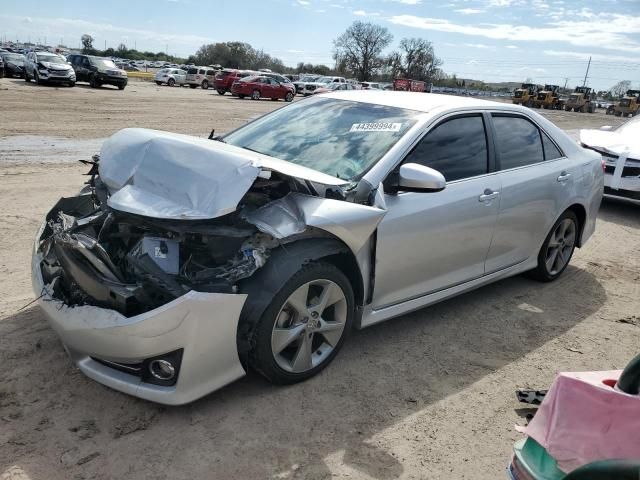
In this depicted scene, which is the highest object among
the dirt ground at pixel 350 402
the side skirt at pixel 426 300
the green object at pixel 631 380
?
the green object at pixel 631 380

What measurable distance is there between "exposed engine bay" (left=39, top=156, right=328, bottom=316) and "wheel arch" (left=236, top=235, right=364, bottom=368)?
58 millimetres

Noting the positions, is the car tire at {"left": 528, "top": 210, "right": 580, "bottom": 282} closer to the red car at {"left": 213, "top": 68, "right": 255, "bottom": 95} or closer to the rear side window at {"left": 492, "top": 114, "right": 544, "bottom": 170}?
the rear side window at {"left": 492, "top": 114, "right": 544, "bottom": 170}

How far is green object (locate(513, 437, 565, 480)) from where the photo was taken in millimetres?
1625

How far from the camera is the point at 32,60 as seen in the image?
90.9 ft

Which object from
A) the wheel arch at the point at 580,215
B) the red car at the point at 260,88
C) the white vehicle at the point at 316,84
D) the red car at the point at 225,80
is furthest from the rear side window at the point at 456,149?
the white vehicle at the point at 316,84

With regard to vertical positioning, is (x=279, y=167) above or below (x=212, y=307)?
above

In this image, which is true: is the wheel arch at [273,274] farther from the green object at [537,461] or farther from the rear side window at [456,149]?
the green object at [537,461]

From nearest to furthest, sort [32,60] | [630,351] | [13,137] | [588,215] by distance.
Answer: [630,351], [588,215], [13,137], [32,60]

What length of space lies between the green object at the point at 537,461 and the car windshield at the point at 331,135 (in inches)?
79.8

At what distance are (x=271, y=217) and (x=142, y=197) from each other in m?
0.74

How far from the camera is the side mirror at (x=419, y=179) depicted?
132 inches

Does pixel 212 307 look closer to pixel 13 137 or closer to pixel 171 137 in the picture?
pixel 171 137

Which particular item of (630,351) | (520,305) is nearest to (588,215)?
(520,305)

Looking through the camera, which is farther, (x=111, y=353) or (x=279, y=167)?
(x=279, y=167)
